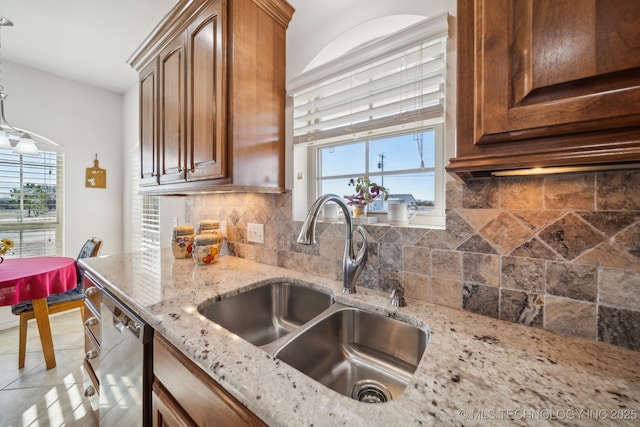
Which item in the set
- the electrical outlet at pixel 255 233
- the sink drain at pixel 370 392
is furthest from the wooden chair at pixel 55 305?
the sink drain at pixel 370 392

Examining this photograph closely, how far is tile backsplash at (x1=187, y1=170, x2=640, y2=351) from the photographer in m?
0.61

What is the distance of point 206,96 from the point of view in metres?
1.13

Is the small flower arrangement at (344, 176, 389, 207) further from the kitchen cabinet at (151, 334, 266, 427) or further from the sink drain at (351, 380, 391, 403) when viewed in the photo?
the kitchen cabinet at (151, 334, 266, 427)

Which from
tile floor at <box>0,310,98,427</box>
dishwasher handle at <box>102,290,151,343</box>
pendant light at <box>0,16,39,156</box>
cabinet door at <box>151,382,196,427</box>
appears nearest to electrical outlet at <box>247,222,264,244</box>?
dishwasher handle at <box>102,290,151,343</box>

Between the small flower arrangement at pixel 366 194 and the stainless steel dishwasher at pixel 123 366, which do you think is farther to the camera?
the small flower arrangement at pixel 366 194

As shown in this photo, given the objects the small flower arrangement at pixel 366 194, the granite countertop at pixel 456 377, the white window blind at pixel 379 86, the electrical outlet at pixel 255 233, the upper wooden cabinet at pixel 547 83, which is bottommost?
the granite countertop at pixel 456 377

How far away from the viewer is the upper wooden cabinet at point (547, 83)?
403 millimetres

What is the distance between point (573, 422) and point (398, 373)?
43 centimetres

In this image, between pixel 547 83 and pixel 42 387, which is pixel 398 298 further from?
pixel 42 387

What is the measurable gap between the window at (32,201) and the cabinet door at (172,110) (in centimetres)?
229

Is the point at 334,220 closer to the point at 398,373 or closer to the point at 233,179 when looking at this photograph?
the point at 233,179

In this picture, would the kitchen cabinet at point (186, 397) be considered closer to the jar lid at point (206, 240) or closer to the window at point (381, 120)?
the jar lid at point (206, 240)

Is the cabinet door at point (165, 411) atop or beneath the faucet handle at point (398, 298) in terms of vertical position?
beneath

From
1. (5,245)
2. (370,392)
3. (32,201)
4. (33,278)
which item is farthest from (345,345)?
(32,201)
